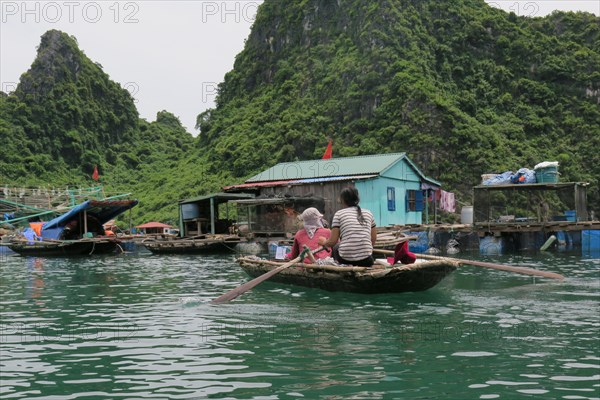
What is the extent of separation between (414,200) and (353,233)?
22203mm

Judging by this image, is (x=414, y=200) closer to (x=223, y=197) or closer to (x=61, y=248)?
(x=223, y=197)

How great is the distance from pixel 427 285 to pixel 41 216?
37397mm

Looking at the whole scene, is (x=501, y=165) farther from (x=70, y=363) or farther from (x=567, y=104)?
(x=70, y=363)

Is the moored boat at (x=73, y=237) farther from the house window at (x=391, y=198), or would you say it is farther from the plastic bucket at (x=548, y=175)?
the plastic bucket at (x=548, y=175)

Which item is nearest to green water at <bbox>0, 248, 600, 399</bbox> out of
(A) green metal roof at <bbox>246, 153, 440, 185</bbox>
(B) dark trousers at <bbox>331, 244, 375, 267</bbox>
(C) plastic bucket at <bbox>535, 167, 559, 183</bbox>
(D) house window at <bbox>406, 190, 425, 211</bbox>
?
(B) dark trousers at <bbox>331, 244, 375, 267</bbox>

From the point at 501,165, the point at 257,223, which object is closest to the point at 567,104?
the point at 501,165

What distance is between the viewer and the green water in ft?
16.8

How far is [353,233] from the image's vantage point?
9898mm

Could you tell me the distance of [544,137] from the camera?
50.2 meters

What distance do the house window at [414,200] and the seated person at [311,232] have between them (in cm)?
2012

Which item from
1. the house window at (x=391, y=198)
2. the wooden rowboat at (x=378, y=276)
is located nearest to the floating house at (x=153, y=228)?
the house window at (x=391, y=198)

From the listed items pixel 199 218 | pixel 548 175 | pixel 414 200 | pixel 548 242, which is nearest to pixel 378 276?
pixel 548 242

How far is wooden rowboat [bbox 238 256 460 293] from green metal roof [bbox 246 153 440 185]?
17659 mm

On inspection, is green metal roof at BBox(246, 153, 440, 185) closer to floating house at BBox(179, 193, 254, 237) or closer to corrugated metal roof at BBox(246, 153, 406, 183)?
corrugated metal roof at BBox(246, 153, 406, 183)
